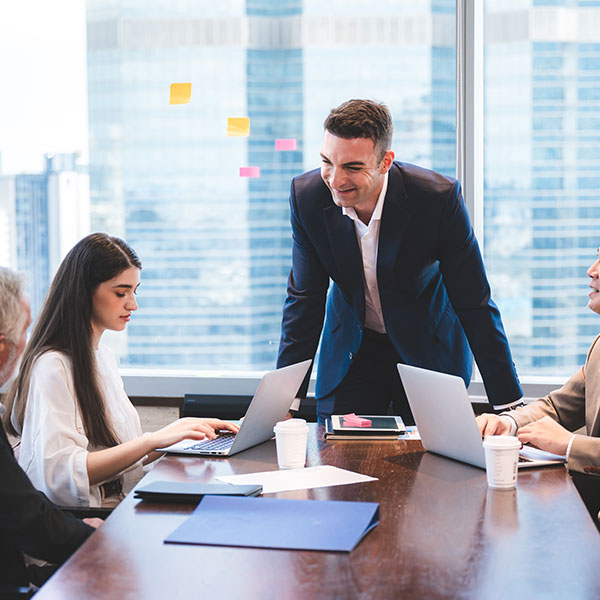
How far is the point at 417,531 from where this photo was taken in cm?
135

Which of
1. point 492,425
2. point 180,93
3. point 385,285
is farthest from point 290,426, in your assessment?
point 180,93

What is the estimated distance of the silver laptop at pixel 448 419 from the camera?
171 cm

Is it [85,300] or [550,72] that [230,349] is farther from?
[550,72]

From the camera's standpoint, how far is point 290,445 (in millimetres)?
1786

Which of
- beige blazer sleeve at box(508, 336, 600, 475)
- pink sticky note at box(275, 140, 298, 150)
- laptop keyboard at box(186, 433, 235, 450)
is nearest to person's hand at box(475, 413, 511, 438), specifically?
beige blazer sleeve at box(508, 336, 600, 475)

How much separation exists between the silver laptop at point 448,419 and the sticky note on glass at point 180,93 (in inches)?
77.0

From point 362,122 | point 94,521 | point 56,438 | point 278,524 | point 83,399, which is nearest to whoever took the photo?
point 278,524

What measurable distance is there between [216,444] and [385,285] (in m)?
0.80

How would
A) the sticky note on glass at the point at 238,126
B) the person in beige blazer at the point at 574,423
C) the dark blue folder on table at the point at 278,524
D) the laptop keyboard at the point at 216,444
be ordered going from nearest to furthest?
1. the dark blue folder on table at the point at 278,524
2. the person in beige blazer at the point at 574,423
3. the laptop keyboard at the point at 216,444
4. the sticky note on glass at the point at 238,126

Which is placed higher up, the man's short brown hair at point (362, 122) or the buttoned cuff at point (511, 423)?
the man's short brown hair at point (362, 122)

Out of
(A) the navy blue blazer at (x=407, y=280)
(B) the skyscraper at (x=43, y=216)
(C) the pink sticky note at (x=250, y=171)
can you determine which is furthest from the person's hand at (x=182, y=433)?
(B) the skyscraper at (x=43, y=216)

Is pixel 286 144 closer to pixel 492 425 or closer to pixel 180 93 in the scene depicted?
pixel 180 93

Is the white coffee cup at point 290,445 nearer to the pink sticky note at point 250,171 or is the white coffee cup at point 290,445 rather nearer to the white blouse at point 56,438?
the white blouse at point 56,438

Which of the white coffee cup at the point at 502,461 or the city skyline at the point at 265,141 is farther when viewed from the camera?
the city skyline at the point at 265,141
